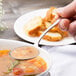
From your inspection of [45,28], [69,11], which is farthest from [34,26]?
[69,11]

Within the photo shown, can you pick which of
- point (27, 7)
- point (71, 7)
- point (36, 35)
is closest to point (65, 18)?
point (71, 7)

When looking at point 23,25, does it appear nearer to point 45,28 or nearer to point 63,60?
point 45,28

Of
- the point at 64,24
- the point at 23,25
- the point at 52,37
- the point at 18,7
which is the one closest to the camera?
the point at 64,24

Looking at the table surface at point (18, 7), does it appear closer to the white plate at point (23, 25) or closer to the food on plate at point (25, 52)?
the white plate at point (23, 25)

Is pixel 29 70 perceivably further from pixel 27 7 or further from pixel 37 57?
pixel 27 7

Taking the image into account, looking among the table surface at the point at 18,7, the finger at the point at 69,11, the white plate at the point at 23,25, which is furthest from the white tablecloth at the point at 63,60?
the table surface at the point at 18,7

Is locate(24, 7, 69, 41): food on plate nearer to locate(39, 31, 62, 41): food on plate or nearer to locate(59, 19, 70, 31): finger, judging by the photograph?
locate(39, 31, 62, 41): food on plate
